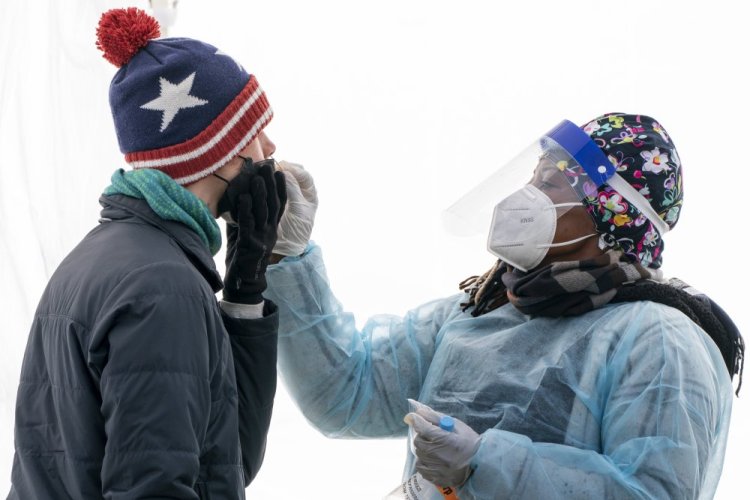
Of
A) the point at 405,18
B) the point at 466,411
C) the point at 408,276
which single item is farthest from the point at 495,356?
the point at 405,18

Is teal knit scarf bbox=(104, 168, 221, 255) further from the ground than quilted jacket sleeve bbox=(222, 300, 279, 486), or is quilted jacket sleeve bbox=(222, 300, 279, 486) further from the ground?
teal knit scarf bbox=(104, 168, 221, 255)

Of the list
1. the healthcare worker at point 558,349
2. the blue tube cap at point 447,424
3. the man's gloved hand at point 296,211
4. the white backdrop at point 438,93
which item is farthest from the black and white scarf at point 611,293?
the white backdrop at point 438,93

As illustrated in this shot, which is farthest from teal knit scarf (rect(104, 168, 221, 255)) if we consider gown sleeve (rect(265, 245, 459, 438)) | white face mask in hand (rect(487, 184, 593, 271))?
white face mask in hand (rect(487, 184, 593, 271))

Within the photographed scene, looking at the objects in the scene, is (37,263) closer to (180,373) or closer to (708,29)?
(180,373)

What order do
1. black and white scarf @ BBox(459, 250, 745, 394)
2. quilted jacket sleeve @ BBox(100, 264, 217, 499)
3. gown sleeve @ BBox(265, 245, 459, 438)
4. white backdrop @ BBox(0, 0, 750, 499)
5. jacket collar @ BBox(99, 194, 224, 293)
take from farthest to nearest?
white backdrop @ BBox(0, 0, 750, 499) < gown sleeve @ BBox(265, 245, 459, 438) < black and white scarf @ BBox(459, 250, 745, 394) < jacket collar @ BBox(99, 194, 224, 293) < quilted jacket sleeve @ BBox(100, 264, 217, 499)

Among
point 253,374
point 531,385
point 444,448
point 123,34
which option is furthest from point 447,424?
point 123,34

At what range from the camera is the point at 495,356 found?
169 centimetres

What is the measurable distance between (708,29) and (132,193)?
2322 mm

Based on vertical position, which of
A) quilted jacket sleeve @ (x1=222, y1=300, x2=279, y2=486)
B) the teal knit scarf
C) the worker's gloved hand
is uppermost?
the teal knit scarf

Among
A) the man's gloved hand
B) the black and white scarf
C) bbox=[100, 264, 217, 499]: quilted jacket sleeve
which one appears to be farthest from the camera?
the man's gloved hand

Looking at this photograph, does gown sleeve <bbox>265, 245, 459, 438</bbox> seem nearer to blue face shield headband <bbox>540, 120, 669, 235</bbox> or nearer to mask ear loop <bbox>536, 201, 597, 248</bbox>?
mask ear loop <bbox>536, 201, 597, 248</bbox>

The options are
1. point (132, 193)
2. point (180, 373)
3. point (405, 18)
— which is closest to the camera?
point (180, 373)

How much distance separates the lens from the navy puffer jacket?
3.71 ft

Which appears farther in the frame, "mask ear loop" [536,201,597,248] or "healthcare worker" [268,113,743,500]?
"mask ear loop" [536,201,597,248]
